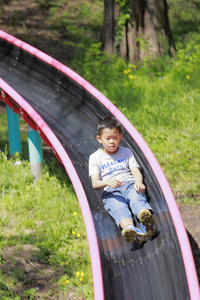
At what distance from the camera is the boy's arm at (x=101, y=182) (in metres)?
3.99

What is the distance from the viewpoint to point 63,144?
4906mm

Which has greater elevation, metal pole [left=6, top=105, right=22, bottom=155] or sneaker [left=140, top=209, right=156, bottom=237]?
metal pole [left=6, top=105, right=22, bottom=155]

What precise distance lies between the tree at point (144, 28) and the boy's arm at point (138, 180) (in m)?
4.35

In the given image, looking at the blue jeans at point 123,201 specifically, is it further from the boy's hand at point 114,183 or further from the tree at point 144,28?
the tree at point 144,28

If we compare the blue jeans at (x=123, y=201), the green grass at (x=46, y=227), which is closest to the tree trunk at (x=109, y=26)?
the green grass at (x=46, y=227)

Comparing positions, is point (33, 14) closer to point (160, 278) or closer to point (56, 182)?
point (56, 182)

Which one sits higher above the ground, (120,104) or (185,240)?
(120,104)

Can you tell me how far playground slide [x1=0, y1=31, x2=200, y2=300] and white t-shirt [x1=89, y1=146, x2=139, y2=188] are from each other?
16 centimetres

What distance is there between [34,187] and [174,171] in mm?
1780

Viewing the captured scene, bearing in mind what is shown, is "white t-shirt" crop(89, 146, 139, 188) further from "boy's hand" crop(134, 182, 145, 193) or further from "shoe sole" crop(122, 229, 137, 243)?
→ "shoe sole" crop(122, 229, 137, 243)

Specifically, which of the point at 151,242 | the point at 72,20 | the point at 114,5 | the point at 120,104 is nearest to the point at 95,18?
the point at 72,20

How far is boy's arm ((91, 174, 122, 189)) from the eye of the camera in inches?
157

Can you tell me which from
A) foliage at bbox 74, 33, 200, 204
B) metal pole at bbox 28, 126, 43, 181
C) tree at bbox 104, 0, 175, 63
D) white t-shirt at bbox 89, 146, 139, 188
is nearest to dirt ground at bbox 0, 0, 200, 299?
foliage at bbox 74, 33, 200, 204

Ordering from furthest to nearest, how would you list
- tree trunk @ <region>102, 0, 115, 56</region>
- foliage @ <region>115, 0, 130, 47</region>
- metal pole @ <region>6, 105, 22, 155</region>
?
tree trunk @ <region>102, 0, 115, 56</region>, foliage @ <region>115, 0, 130, 47</region>, metal pole @ <region>6, 105, 22, 155</region>
